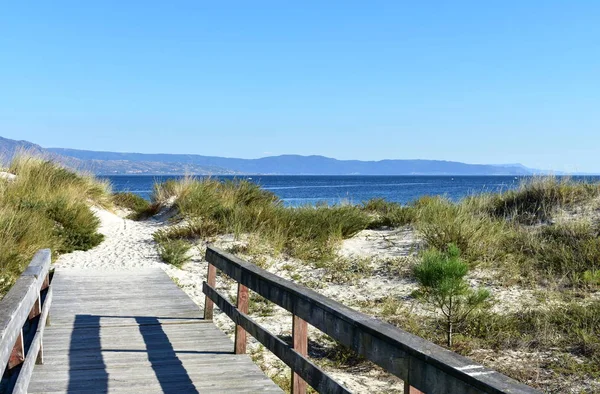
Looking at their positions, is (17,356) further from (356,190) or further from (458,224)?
(356,190)

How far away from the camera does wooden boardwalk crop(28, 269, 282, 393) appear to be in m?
5.01

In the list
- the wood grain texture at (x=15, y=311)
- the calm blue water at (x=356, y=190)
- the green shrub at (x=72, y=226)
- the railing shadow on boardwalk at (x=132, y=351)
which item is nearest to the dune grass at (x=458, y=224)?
the calm blue water at (x=356, y=190)

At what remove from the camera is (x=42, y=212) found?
14.1 m

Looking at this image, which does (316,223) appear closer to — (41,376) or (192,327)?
(192,327)

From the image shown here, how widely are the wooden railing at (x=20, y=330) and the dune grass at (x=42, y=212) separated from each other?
4.22 metres

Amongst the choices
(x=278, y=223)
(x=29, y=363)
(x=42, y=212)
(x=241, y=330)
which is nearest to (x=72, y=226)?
(x=42, y=212)

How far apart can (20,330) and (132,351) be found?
90.4 inches

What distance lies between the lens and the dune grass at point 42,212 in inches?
426

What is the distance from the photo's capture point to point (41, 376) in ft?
17.0

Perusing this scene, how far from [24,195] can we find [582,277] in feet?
40.5

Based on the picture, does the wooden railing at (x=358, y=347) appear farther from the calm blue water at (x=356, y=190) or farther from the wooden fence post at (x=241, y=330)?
the calm blue water at (x=356, y=190)

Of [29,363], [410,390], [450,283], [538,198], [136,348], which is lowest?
[136,348]

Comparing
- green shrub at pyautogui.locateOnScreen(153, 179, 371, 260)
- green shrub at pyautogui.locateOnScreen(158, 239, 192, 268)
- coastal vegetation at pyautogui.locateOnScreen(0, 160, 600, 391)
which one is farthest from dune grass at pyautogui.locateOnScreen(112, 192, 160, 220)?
green shrub at pyautogui.locateOnScreen(158, 239, 192, 268)

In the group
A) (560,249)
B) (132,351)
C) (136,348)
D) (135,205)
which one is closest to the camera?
(132,351)
